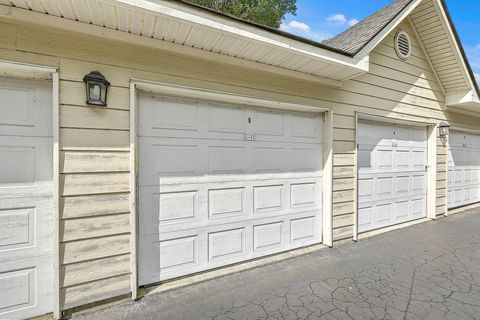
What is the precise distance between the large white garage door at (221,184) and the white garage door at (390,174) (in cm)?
111

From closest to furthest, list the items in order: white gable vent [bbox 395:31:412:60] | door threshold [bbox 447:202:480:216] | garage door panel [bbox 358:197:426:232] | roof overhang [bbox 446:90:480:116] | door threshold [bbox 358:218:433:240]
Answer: door threshold [bbox 358:218:433:240] < garage door panel [bbox 358:197:426:232] < white gable vent [bbox 395:31:412:60] < roof overhang [bbox 446:90:480:116] < door threshold [bbox 447:202:480:216]

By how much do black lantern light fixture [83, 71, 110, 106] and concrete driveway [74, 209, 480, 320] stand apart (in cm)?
197

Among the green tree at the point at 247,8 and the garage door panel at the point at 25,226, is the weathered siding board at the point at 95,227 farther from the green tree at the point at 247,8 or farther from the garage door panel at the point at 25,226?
the green tree at the point at 247,8

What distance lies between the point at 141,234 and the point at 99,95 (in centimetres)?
146

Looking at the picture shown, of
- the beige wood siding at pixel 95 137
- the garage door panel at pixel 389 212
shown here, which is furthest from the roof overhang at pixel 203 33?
the garage door panel at pixel 389 212

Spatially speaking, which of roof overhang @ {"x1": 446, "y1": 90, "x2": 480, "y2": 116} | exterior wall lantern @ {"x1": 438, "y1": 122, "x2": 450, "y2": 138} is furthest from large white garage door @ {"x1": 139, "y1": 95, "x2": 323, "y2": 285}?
roof overhang @ {"x1": 446, "y1": 90, "x2": 480, "y2": 116}

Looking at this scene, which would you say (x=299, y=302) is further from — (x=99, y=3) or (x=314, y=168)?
(x=99, y=3)

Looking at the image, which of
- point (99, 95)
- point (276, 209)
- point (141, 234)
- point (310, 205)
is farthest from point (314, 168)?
point (99, 95)

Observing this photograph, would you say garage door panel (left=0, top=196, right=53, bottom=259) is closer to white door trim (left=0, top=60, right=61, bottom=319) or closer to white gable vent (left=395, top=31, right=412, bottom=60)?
white door trim (left=0, top=60, right=61, bottom=319)

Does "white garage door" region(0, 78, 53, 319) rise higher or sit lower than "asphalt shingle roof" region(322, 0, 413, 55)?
lower

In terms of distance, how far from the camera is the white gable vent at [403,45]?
14.4ft

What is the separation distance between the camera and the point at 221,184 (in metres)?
2.95

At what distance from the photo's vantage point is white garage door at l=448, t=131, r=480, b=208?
19.0 ft

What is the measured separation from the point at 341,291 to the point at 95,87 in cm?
322
